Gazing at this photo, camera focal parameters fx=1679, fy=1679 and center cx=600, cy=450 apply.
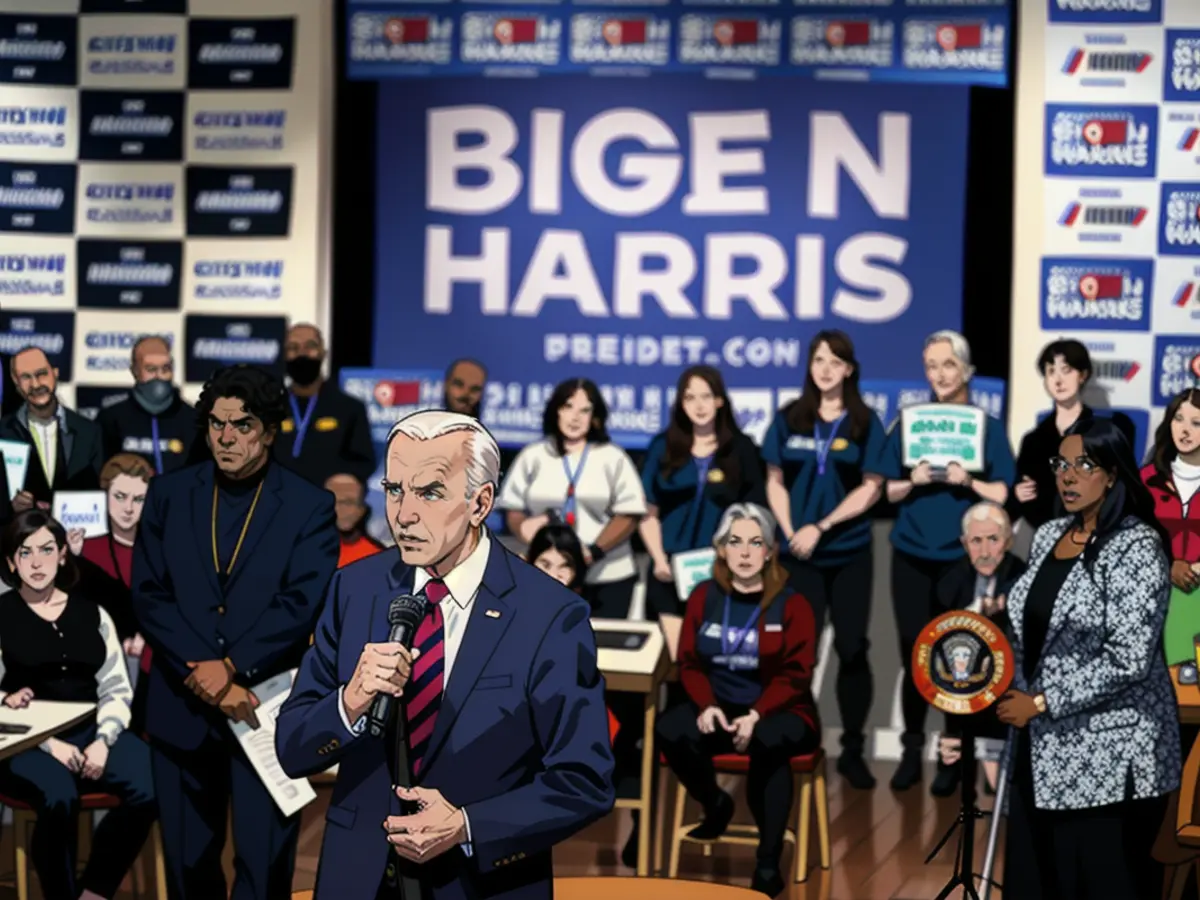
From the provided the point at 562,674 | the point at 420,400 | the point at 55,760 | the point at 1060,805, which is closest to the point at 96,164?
the point at 420,400

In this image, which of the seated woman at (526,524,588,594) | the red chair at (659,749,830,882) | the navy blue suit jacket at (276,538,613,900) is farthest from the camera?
the seated woman at (526,524,588,594)

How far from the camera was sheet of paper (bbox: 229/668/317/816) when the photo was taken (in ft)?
11.9

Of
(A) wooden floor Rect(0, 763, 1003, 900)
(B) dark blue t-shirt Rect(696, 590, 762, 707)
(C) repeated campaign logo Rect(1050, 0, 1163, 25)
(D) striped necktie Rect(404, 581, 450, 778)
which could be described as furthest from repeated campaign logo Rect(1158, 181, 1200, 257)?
(D) striped necktie Rect(404, 581, 450, 778)

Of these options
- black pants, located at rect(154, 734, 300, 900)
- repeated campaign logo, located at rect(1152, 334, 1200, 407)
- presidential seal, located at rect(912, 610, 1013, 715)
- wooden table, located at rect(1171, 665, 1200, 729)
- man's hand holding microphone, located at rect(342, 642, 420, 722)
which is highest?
repeated campaign logo, located at rect(1152, 334, 1200, 407)

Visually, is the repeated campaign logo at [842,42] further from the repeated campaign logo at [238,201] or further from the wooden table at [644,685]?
the wooden table at [644,685]

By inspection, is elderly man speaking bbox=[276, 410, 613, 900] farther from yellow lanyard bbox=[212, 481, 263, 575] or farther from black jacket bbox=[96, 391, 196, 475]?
black jacket bbox=[96, 391, 196, 475]

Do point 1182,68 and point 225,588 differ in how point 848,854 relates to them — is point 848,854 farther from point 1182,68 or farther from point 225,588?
point 1182,68

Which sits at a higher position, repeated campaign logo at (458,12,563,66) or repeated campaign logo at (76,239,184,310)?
repeated campaign logo at (458,12,563,66)

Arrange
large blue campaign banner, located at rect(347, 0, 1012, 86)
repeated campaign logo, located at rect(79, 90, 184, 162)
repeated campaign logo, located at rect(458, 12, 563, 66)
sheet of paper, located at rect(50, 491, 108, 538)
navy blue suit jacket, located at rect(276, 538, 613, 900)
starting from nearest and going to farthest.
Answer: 1. navy blue suit jacket, located at rect(276, 538, 613, 900)
2. sheet of paper, located at rect(50, 491, 108, 538)
3. large blue campaign banner, located at rect(347, 0, 1012, 86)
4. repeated campaign logo, located at rect(458, 12, 563, 66)
5. repeated campaign logo, located at rect(79, 90, 184, 162)

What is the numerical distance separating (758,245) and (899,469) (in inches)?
50.1

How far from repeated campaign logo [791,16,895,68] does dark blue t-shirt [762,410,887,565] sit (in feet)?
5.29

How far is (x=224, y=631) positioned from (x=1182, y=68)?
454 cm

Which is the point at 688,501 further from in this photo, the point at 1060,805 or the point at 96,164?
the point at 96,164

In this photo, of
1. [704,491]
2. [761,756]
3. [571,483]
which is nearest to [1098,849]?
[761,756]
